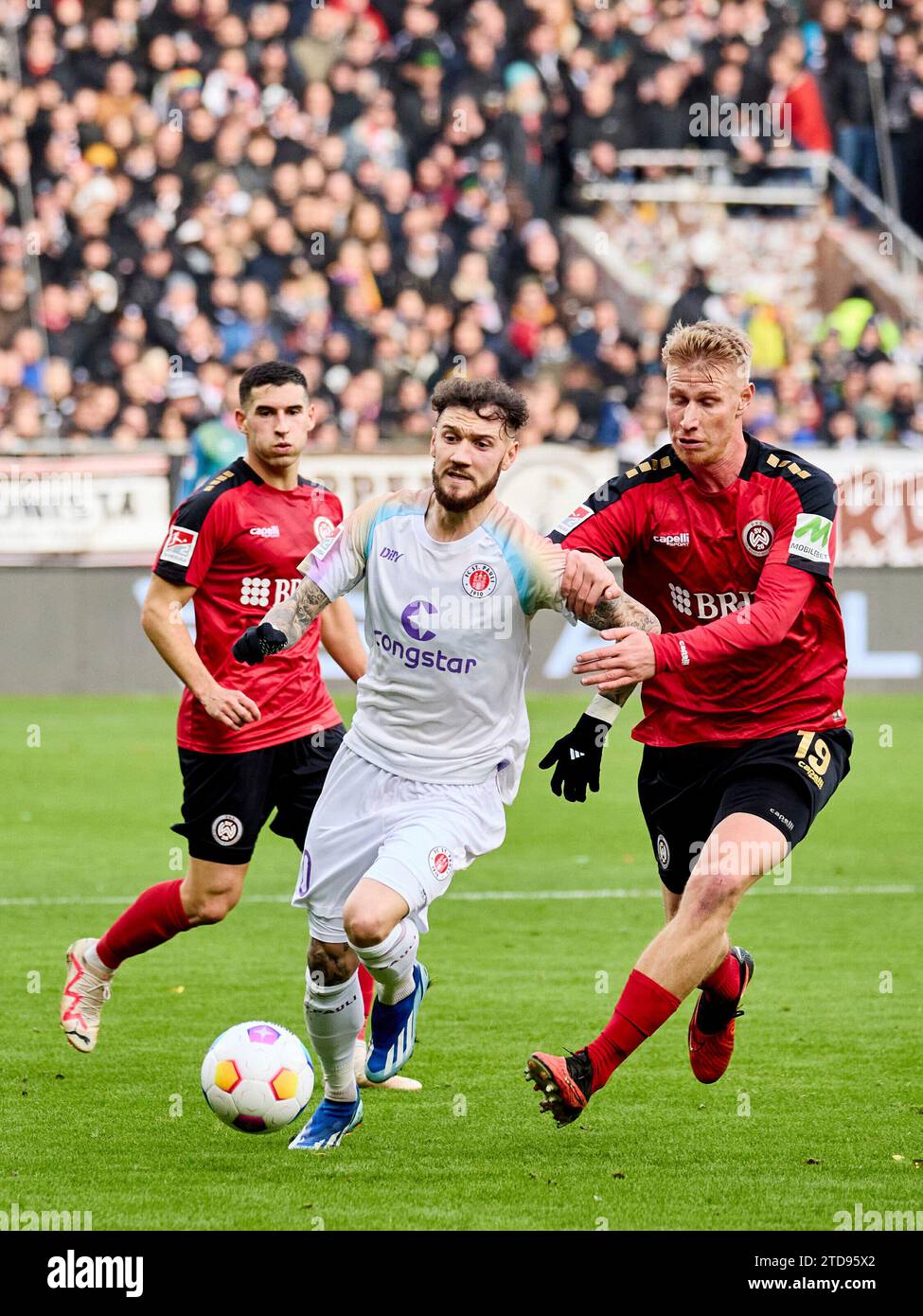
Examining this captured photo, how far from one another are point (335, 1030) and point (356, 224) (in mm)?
14813

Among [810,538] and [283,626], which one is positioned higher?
[810,538]

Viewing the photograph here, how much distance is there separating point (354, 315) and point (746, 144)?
578 centimetres

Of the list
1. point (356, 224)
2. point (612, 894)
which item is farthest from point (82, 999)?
point (356, 224)

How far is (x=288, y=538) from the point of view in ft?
22.8

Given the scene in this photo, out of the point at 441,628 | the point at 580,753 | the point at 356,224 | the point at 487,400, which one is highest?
the point at 356,224

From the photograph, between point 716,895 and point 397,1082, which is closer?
point 716,895

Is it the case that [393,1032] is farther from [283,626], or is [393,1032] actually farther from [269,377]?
[269,377]

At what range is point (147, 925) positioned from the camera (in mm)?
6863

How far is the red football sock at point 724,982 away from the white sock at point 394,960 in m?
0.92

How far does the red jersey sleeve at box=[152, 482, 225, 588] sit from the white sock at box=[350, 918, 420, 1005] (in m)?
1.78

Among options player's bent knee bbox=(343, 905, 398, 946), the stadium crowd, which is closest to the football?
player's bent knee bbox=(343, 905, 398, 946)


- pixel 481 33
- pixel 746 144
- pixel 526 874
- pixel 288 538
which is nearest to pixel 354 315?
pixel 481 33

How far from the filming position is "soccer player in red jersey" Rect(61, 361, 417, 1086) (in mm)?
6828

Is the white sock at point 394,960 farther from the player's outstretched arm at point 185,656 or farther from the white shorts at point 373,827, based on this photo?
the player's outstretched arm at point 185,656
